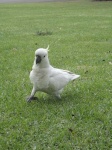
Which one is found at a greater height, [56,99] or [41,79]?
[41,79]

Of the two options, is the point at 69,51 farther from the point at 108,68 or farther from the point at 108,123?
the point at 108,123

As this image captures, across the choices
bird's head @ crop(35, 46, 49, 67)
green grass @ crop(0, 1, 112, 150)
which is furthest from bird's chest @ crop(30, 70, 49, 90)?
green grass @ crop(0, 1, 112, 150)

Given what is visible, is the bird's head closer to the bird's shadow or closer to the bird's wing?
the bird's wing

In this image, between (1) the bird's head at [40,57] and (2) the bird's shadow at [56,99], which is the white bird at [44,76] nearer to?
(1) the bird's head at [40,57]

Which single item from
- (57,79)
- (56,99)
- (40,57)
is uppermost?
(40,57)

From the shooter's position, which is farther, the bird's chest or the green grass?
→ the bird's chest

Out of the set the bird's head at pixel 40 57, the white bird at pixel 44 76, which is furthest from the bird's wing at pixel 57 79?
the bird's head at pixel 40 57

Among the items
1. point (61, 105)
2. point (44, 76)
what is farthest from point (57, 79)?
point (61, 105)

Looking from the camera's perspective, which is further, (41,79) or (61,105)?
(61,105)

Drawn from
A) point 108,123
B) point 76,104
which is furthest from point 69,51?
point 108,123

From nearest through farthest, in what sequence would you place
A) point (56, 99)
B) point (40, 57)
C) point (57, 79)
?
point (40, 57) < point (57, 79) < point (56, 99)

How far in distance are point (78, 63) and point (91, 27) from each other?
593 cm

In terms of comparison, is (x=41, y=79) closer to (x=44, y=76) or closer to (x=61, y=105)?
(x=44, y=76)

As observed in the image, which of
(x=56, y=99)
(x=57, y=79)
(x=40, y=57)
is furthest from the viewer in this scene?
(x=56, y=99)
